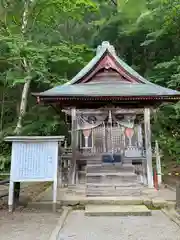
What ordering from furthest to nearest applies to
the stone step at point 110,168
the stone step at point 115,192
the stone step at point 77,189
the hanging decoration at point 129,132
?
the hanging decoration at point 129,132, the stone step at point 110,168, the stone step at point 77,189, the stone step at point 115,192

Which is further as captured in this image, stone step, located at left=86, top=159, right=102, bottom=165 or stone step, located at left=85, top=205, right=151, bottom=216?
stone step, located at left=86, top=159, right=102, bottom=165

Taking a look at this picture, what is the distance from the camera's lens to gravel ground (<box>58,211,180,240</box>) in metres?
4.13

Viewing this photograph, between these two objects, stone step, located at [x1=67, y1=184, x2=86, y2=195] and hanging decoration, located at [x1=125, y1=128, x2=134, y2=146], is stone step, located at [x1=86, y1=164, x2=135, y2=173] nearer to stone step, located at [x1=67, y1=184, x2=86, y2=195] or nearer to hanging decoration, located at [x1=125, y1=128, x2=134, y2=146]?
stone step, located at [x1=67, y1=184, x2=86, y2=195]

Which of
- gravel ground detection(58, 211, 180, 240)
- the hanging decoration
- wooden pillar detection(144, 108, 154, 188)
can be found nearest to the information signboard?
gravel ground detection(58, 211, 180, 240)

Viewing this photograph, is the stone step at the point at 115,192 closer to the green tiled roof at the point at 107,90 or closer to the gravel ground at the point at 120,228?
the gravel ground at the point at 120,228

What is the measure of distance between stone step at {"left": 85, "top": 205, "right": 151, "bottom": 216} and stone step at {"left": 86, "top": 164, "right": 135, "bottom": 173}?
7.52ft

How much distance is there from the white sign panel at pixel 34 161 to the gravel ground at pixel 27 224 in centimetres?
81

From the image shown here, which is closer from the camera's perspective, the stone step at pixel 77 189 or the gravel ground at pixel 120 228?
the gravel ground at pixel 120 228

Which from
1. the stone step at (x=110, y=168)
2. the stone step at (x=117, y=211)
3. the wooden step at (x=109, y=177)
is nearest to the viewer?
the stone step at (x=117, y=211)

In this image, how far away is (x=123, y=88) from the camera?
9.12 meters

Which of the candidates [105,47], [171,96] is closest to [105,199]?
[171,96]

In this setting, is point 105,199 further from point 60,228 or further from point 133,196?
point 60,228

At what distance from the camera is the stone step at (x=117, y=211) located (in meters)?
5.60

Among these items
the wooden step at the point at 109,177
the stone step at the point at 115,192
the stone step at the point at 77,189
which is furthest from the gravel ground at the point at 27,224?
the wooden step at the point at 109,177
